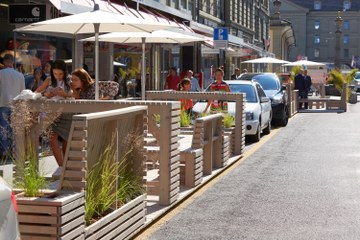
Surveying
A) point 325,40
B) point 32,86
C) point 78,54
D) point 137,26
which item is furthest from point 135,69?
point 325,40

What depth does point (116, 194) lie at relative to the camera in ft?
22.9

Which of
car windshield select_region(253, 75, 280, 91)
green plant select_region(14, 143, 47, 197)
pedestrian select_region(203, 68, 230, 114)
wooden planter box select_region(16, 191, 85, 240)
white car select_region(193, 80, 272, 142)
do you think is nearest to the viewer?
wooden planter box select_region(16, 191, 85, 240)

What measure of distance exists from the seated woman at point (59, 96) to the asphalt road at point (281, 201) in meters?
1.63

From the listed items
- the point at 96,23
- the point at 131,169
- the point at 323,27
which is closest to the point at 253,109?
the point at 96,23

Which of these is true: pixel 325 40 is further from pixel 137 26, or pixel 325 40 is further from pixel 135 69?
pixel 137 26

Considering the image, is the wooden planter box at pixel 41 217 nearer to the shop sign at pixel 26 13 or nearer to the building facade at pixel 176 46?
the building facade at pixel 176 46

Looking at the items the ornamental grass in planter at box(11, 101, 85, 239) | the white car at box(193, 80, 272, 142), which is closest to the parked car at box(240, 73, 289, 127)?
the white car at box(193, 80, 272, 142)

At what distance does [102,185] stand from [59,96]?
383 cm

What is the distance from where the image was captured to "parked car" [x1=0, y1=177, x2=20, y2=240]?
12.5ft

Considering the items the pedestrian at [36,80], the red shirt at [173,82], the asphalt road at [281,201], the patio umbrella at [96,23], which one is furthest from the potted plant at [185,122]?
the red shirt at [173,82]

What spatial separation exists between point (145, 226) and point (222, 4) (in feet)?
134

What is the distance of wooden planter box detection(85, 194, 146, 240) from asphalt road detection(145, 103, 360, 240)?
0.23 meters

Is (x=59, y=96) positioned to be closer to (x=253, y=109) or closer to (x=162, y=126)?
(x=162, y=126)

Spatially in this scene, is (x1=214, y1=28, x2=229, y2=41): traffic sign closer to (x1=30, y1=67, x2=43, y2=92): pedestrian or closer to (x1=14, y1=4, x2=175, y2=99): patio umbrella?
(x1=30, y1=67, x2=43, y2=92): pedestrian
